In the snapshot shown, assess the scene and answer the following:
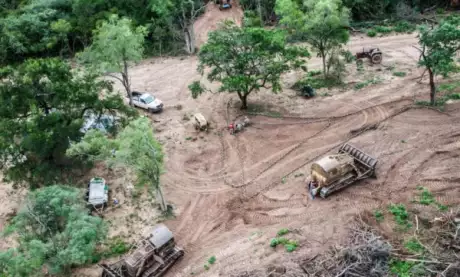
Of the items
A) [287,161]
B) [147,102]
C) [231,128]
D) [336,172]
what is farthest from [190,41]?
[336,172]

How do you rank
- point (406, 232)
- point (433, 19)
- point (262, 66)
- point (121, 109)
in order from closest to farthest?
point (406, 232)
point (121, 109)
point (262, 66)
point (433, 19)

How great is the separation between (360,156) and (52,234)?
19.2 metres

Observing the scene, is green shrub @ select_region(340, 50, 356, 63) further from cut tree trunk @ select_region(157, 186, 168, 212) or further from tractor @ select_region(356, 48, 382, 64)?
cut tree trunk @ select_region(157, 186, 168, 212)

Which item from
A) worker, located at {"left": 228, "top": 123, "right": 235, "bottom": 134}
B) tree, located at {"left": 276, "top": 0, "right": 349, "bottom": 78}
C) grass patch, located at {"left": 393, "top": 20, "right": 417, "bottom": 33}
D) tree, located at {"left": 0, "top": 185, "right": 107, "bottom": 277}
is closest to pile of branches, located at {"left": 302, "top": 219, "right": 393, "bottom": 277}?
tree, located at {"left": 0, "top": 185, "right": 107, "bottom": 277}

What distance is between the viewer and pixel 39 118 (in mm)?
28672

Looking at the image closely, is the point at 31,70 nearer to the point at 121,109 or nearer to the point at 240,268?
the point at 121,109

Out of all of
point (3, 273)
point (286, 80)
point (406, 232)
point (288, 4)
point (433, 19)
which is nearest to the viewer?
point (3, 273)

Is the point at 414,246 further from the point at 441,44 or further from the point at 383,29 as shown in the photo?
the point at 383,29

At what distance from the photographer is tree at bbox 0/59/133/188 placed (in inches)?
1128

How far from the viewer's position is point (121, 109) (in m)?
32.3

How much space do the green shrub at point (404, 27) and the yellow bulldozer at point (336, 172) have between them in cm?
2628

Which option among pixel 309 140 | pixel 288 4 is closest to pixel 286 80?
pixel 288 4

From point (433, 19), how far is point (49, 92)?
4194 cm

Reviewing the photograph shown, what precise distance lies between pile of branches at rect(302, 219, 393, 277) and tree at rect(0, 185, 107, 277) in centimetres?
1143
